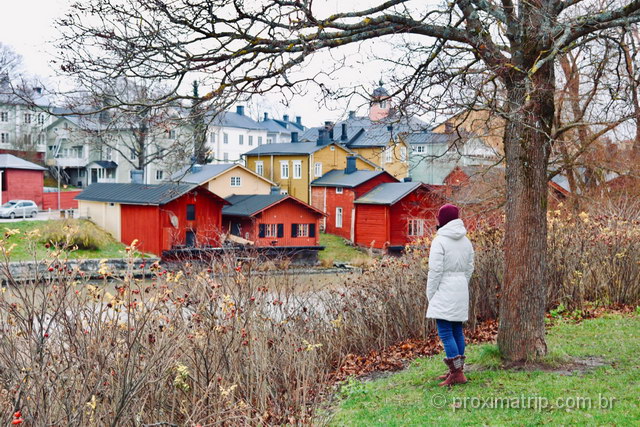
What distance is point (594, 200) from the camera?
20359 millimetres

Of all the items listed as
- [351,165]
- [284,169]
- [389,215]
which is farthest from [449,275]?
[284,169]

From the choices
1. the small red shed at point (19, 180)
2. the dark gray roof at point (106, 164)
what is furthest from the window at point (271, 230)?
the dark gray roof at point (106, 164)

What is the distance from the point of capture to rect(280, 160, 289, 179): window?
52991mm

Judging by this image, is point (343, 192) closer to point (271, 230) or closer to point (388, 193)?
point (388, 193)

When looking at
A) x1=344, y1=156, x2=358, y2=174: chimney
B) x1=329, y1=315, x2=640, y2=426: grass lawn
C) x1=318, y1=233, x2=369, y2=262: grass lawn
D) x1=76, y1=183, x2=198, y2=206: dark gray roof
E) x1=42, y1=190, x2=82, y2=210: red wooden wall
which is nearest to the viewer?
x1=329, y1=315, x2=640, y2=426: grass lawn

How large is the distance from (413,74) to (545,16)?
1.95 m

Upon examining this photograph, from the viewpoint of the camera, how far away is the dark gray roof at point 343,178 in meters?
46.3

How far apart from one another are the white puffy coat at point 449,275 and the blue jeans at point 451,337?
15cm

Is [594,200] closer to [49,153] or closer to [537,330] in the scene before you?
[537,330]

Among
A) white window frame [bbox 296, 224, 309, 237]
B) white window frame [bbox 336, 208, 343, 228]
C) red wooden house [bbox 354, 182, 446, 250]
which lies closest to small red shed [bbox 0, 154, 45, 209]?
white window frame [bbox 296, 224, 309, 237]

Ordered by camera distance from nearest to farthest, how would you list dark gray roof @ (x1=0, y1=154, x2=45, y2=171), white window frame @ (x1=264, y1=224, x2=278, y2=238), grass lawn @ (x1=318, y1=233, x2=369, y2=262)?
Result: white window frame @ (x1=264, y1=224, x2=278, y2=238) < grass lawn @ (x1=318, y1=233, x2=369, y2=262) < dark gray roof @ (x1=0, y1=154, x2=45, y2=171)

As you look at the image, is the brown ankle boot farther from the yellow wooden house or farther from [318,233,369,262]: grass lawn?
the yellow wooden house

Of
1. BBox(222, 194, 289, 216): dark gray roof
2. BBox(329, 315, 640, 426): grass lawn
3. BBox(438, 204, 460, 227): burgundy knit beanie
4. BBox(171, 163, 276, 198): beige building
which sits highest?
BBox(171, 163, 276, 198): beige building

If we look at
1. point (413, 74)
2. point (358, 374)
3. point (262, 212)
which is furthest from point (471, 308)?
point (262, 212)
